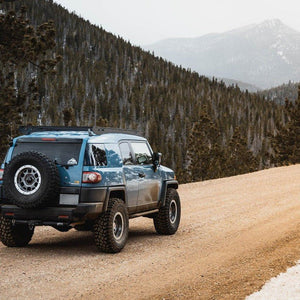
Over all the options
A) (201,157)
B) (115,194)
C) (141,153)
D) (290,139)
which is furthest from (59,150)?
(201,157)

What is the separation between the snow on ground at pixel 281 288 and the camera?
203 inches

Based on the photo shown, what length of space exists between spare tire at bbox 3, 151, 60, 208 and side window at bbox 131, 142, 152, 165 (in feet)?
7.08

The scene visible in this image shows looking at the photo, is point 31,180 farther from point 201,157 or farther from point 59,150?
point 201,157

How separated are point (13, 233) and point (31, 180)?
1.38 meters

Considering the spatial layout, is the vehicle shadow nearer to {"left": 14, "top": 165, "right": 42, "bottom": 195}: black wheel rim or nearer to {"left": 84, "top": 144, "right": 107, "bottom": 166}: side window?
{"left": 14, "top": 165, "right": 42, "bottom": 195}: black wheel rim

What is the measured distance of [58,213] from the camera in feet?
24.9

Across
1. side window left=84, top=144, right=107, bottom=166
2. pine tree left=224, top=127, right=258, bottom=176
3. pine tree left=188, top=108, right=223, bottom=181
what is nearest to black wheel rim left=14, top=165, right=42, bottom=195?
side window left=84, top=144, right=107, bottom=166

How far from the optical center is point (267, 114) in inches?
6417

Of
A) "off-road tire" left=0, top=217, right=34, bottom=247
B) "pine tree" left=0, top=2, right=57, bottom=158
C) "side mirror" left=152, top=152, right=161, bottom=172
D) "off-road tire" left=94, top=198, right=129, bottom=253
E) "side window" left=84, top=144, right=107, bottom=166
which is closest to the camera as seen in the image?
"side window" left=84, top=144, right=107, bottom=166

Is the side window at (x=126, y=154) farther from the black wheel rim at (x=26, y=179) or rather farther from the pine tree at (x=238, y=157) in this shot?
the pine tree at (x=238, y=157)

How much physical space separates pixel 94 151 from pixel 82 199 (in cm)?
83

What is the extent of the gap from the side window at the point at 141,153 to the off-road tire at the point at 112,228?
1.28 m

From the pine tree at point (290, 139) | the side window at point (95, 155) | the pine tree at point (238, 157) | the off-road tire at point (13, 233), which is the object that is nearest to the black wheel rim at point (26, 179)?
the side window at point (95, 155)

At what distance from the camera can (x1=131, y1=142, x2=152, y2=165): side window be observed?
9352mm
